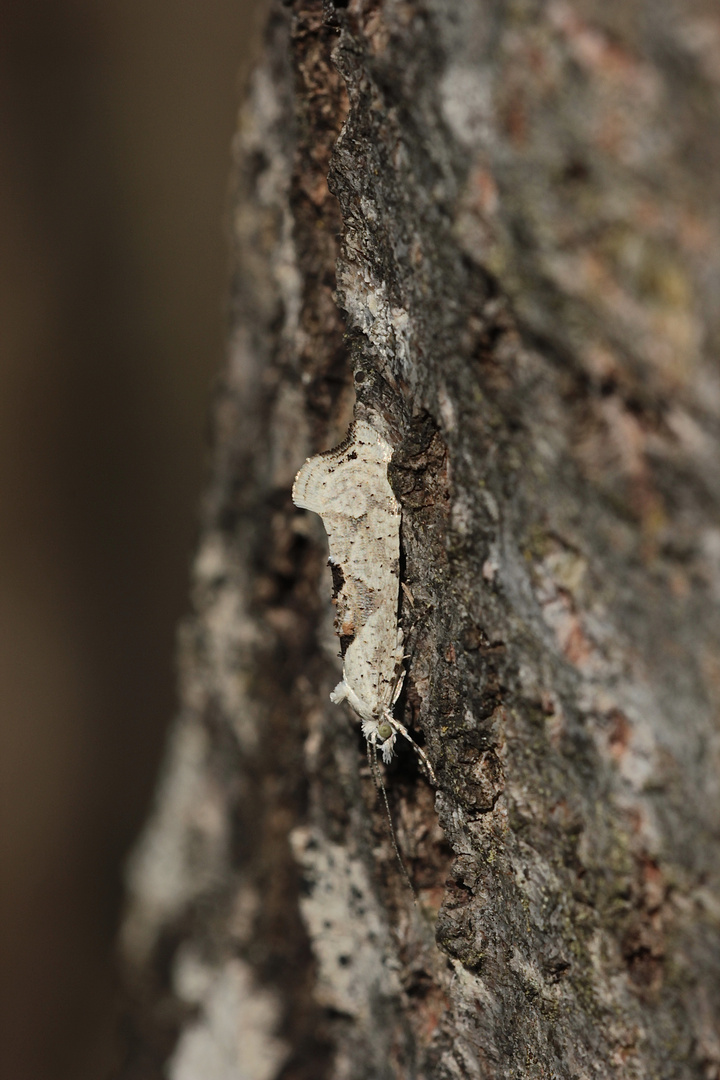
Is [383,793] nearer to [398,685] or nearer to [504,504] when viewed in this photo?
[398,685]

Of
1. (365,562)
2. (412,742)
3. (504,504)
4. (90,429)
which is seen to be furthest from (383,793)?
(90,429)

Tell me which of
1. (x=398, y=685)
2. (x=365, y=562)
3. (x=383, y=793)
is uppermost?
(x=365, y=562)

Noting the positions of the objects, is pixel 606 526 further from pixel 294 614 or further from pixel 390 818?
pixel 294 614

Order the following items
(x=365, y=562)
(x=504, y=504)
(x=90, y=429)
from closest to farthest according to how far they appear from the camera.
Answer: (x=504, y=504) → (x=365, y=562) → (x=90, y=429)

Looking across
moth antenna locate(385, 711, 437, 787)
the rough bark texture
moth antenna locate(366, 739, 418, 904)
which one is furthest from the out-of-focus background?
moth antenna locate(385, 711, 437, 787)

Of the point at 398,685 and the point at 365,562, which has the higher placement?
the point at 365,562

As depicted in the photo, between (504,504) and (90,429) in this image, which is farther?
(90,429)
